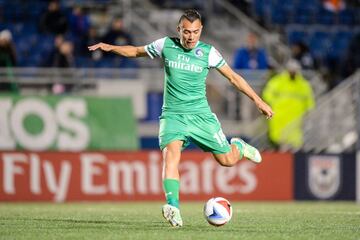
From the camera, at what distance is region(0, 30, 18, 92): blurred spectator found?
58.4ft

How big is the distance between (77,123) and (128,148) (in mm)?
1030

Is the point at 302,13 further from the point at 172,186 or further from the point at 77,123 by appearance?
the point at 172,186

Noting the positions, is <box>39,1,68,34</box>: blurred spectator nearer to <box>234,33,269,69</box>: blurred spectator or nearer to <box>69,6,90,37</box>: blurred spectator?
<box>69,6,90,37</box>: blurred spectator

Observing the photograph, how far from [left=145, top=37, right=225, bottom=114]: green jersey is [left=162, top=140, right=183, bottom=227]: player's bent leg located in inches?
16.7

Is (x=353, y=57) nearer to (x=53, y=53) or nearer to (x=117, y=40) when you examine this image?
(x=117, y=40)

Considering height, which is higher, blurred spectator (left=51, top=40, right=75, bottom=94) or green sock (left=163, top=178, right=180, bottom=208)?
blurred spectator (left=51, top=40, right=75, bottom=94)

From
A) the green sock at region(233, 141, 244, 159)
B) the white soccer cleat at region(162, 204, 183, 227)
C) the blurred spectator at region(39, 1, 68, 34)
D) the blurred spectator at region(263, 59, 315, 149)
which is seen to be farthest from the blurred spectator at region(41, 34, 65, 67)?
the white soccer cleat at region(162, 204, 183, 227)

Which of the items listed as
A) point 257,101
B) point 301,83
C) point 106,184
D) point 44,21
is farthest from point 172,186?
point 44,21

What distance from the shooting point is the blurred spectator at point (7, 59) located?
58.4 ft

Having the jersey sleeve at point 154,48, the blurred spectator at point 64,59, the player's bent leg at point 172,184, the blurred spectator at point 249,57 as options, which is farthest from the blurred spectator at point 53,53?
the player's bent leg at point 172,184

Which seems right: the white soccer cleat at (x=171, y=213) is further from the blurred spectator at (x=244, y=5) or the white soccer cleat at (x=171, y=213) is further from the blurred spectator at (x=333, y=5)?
the blurred spectator at (x=333, y=5)

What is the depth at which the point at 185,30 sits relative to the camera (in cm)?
1016

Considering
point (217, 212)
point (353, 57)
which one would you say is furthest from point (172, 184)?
point (353, 57)

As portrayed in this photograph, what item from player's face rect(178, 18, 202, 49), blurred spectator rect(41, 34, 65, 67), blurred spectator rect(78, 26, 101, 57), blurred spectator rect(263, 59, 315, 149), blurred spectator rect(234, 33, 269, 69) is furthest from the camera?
blurred spectator rect(78, 26, 101, 57)
